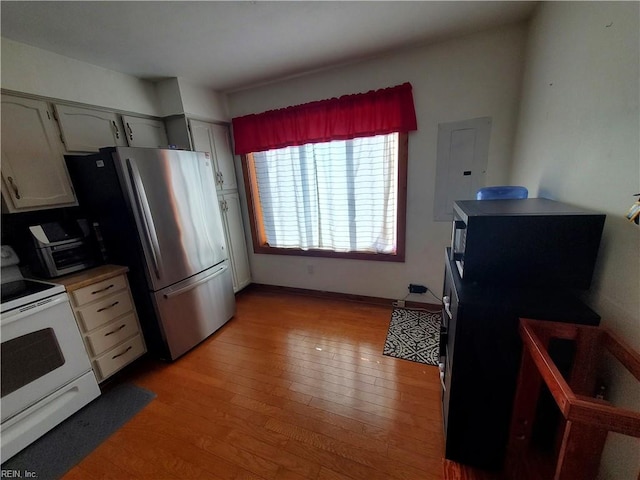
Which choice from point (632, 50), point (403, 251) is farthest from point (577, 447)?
point (403, 251)

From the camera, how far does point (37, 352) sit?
4.71ft

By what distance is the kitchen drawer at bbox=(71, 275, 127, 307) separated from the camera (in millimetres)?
1617

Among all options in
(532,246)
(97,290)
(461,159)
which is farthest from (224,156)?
(532,246)

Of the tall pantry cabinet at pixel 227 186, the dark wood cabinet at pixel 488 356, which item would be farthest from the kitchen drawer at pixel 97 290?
the dark wood cabinet at pixel 488 356

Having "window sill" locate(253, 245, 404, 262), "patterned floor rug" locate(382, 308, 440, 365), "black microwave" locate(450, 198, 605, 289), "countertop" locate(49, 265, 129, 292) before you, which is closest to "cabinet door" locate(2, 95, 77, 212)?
"countertop" locate(49, 265, 129, 292)

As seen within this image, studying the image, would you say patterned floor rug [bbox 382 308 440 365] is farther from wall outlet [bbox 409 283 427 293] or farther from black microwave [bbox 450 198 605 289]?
black microwave [bbox 450 198 605 289]

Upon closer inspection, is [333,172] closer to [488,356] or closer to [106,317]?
[488,356]

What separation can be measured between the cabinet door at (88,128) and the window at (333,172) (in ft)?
3.53

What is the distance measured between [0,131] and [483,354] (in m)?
2.96

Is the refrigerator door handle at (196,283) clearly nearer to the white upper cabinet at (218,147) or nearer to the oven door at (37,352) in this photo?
the oven door at (37,352)

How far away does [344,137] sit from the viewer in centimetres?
232

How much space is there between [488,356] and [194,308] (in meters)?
2.16

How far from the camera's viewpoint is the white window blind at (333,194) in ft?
7.75

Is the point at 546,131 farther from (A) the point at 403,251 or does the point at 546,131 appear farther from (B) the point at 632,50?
(A) the point at 403,251
